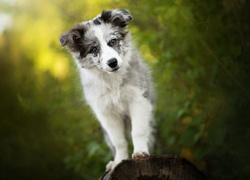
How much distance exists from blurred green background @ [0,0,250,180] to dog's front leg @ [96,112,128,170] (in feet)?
2.49

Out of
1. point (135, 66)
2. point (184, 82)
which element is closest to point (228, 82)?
point (184, 82)

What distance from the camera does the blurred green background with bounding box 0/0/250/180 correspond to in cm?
442

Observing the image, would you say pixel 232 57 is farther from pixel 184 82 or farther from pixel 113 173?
pixel 113 173

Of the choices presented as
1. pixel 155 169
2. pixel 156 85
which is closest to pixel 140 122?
pixel 155 169

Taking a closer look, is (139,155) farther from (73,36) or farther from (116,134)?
(73,36)

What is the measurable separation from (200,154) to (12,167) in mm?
2063

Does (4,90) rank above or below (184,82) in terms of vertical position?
above

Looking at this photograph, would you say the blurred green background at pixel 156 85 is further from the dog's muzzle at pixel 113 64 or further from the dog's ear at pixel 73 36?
the dog's muzzle at pixel 113 64

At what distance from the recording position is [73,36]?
10.8ft

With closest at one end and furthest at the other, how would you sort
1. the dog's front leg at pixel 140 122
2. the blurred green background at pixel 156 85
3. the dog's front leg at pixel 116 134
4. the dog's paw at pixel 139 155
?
the dog's paw at pixel 139 155 < the dog's front leg at pixel 140 122 < the dog's front leg at pixel 116 134 < the blurred green background at pixel 156 85

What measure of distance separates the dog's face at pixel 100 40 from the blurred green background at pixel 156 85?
892 millimetres

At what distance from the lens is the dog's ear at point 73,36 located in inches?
128

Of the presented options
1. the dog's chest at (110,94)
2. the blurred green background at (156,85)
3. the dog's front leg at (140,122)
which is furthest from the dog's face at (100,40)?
the blurred green background at (156,85)

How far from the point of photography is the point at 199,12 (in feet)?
14.8
